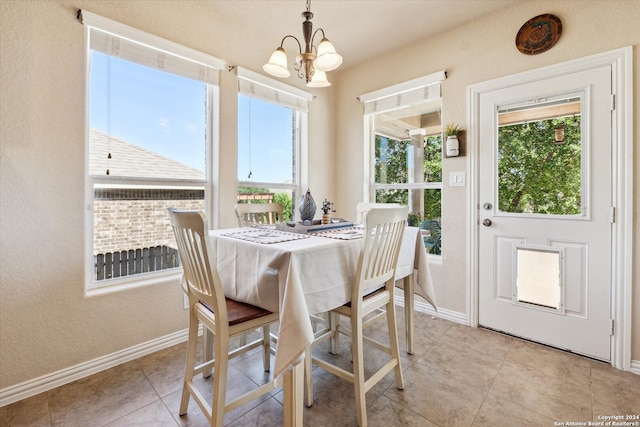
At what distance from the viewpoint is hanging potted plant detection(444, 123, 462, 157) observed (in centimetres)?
A: 262

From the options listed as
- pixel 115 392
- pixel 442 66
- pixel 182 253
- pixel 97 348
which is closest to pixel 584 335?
pixel 442 66

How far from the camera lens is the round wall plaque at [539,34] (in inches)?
86.2

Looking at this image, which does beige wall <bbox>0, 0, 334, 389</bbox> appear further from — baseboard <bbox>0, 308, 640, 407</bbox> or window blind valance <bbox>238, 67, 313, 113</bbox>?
window blind valance <bbox>238, 67, 313, 113</bbox>

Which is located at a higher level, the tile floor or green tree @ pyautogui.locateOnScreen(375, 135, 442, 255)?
green tree @ pyautogui.locateOnScreen(375, 135, 442, 255)

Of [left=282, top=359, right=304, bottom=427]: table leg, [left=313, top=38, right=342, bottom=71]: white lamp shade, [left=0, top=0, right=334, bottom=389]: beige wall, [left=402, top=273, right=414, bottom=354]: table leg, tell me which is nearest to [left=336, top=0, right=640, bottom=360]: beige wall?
[left=402, top=273, right=414, bottom=354]: table leg

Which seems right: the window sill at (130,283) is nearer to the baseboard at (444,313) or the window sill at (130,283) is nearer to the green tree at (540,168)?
the baseboard at (444,313)

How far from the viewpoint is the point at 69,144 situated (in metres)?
1.83

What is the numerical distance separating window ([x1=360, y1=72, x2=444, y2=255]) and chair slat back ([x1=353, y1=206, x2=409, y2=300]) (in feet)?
4.78

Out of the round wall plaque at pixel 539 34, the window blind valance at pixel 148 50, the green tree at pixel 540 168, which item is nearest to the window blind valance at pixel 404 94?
the round wall plaque at pixel 539 34

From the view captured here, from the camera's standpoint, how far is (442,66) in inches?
109

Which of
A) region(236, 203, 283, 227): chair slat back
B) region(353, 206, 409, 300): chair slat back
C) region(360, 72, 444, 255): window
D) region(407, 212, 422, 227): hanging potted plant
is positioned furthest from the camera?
region(407, 212, 422, 227): hanging potted plant

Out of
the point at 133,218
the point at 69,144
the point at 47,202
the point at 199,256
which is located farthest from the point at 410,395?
the point at 69,144

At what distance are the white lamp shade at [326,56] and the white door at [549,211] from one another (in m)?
1.54

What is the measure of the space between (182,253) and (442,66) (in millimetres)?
2709
